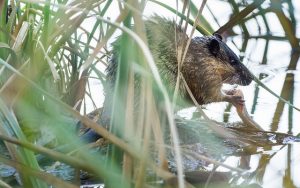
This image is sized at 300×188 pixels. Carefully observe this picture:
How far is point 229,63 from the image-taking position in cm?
420

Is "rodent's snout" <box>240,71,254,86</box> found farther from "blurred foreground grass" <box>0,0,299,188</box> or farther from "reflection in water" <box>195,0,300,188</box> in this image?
"blurred foreground grass" <box>0,0,299,188</box>

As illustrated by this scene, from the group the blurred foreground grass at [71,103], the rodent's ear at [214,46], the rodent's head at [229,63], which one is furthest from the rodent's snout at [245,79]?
the blurred foreground grass at [71,103]

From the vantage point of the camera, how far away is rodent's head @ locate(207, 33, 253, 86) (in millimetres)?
4039

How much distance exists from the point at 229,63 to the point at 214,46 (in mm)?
160

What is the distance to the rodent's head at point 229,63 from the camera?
404cm

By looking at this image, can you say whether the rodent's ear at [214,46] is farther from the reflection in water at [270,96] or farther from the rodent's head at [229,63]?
the reflection in water at [270,96]

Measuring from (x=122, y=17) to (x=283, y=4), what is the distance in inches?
123

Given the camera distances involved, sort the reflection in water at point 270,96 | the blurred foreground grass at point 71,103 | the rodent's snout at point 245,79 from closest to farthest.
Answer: the blurred foreground grass at point 71,103 < the reflection in water at point 270,96 < the rodent's snout at point 245,79

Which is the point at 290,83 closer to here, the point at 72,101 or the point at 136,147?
the point at 72,101

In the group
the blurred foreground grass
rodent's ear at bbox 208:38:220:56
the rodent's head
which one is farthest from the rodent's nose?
the blurred foreground grass

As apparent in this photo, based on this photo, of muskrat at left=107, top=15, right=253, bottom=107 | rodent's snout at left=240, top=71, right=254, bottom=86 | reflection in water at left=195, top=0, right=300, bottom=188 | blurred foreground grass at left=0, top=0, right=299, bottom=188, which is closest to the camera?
blurred foreground grass at left=0, top=0, right=299, bottom=188

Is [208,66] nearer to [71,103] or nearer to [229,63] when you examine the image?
[229,63]

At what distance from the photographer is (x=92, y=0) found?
2.16m

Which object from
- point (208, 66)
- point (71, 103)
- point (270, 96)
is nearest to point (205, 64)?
point (208, 66)
